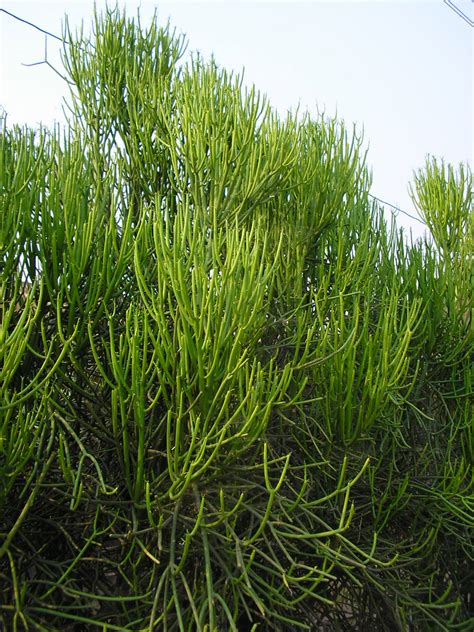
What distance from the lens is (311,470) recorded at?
326 centimetres

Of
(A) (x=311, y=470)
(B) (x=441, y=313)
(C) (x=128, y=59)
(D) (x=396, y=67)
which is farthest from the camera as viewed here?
(D) (x=396, y=67)

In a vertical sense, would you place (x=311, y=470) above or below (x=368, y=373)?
below

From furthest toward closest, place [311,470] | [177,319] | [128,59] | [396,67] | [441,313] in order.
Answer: [396,67] → [441,313] → [128,59] → [311,470] → [177,319]

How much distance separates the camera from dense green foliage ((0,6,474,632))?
7.44ft

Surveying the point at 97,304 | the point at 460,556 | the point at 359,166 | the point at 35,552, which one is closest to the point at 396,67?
the point at 359,166

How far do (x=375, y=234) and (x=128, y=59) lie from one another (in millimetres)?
1657

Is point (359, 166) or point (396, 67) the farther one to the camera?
point (396, 67)

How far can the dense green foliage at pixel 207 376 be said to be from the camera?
2.27 m

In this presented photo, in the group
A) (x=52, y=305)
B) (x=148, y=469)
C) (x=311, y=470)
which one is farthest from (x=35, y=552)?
(x=311, y=470)

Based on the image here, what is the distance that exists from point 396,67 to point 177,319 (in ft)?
18.5

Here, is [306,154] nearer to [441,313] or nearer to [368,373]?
[441,313]

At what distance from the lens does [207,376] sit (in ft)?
7.39

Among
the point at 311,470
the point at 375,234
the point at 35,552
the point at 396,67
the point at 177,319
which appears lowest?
the point at 35,552

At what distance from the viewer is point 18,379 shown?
262 centimetres
